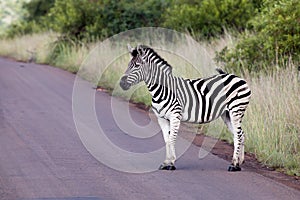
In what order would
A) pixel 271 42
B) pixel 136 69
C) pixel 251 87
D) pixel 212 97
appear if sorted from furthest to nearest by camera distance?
pixel 271 42 → pixel 251 87 → pixel 212 97 → pixel 136 69

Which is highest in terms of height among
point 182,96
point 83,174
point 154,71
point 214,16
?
point 214,16

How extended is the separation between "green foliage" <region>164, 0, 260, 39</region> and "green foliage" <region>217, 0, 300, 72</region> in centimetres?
506

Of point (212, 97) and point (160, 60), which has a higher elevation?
point (160, 60)

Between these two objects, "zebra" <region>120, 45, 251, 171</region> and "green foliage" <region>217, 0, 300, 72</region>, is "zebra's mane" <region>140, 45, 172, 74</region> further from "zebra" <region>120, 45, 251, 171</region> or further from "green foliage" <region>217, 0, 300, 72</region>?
"green foliage" <region>217, 0, 300, 72</region>

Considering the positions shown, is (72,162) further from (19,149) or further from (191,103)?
(191,103)

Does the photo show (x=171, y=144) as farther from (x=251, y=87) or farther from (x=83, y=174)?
(x=251, y=87)

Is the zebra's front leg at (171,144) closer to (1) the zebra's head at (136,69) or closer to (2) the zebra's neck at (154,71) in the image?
(2) the zebra's neck at (154,71)

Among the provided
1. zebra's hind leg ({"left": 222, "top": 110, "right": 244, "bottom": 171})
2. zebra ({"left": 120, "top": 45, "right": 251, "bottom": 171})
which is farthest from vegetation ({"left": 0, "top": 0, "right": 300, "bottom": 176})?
zebra ({"left": 120, "top": 45, "right": 251, "bottom": 171})

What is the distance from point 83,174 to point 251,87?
5174 millimetres

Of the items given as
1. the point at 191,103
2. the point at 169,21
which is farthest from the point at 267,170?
the point at 169,21

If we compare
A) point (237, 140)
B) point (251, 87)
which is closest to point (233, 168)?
point (237, 140)

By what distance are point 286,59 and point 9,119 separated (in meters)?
5.75

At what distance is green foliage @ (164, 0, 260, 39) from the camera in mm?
20453

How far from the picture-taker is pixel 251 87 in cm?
1246
